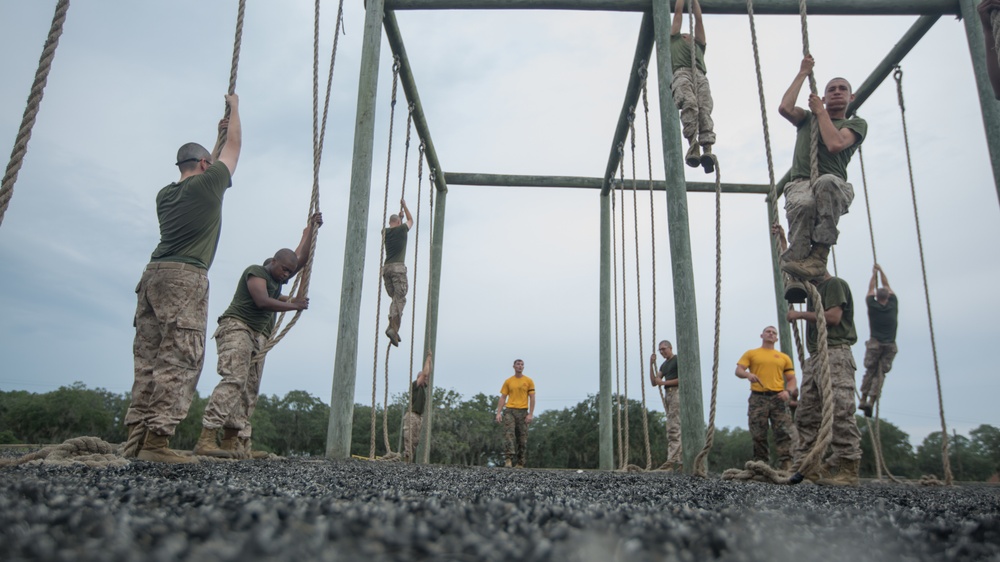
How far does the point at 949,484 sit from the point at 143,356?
7.40 metres

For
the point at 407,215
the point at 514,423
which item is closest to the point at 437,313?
the point at 407,215

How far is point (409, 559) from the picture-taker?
70 cm

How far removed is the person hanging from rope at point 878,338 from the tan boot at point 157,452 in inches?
302

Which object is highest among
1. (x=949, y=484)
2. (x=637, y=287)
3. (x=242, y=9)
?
(x=242, y=9)

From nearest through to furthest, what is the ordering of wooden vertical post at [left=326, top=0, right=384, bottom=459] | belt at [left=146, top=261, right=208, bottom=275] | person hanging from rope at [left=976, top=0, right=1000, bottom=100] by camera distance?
person hanging from rope at [left=976, top=0, right=1000, bottom=100], belt at [left=146, top=261, right=208, bottom=275], wooden vertical post at [left=326, top=0, right=384, bottom=459]

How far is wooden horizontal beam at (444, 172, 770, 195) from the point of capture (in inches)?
356

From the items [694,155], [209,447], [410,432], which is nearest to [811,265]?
[694,155]

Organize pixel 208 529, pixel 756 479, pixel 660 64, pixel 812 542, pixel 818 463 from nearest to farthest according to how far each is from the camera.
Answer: pixel 208 529 < pixel 812 542 < pixel 818 463 < pixel 756 479 < pixel 660 64

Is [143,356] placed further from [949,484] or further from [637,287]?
[949,484]

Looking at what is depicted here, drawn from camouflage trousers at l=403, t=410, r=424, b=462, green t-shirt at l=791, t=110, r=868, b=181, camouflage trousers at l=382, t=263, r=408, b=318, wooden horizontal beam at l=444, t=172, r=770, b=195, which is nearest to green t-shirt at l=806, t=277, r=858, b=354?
green t-shirt at l=791, t=110, r=868, b=181

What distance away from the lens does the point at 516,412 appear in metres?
9.66

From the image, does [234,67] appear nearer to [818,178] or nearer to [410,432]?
[818,178]

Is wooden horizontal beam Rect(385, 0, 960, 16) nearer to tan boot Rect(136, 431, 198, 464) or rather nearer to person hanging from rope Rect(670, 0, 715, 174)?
person hanging from rope Rect(670, 0, 715, 174)

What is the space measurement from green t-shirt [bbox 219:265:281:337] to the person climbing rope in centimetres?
391
